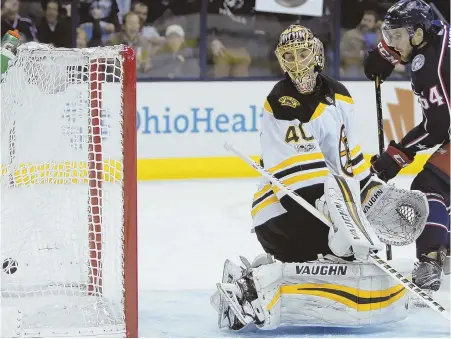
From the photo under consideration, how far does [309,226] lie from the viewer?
3.66m

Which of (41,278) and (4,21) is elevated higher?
(4,21)

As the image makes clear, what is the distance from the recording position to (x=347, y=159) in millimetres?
3732

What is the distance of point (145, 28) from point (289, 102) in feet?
12.1

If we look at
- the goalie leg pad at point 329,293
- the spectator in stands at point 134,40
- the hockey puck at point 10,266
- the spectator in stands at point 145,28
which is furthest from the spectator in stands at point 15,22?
the goalie leg pad at point 329,293

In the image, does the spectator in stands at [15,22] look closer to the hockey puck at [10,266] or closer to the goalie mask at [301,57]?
the hockey puck at [10,266]

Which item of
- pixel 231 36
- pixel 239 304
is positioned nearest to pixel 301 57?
pixel 239 304

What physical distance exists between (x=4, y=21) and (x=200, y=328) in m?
3.65

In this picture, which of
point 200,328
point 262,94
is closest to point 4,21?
point 262,94

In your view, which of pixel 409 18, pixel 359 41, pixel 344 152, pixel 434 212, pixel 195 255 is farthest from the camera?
pixel 359 41

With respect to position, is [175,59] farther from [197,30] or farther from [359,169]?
[359,169]

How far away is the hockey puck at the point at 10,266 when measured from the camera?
12.2 ft

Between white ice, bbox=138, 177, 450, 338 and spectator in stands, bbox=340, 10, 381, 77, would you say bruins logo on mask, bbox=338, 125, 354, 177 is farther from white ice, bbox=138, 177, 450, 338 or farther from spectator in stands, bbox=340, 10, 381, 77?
spectator in stands, bbox=340, 10, 381, 77

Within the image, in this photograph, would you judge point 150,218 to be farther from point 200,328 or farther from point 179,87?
point 200,328

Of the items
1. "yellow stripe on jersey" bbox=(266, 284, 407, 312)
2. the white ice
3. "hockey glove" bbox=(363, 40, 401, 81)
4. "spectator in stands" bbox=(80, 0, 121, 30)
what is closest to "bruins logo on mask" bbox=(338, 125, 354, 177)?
"yellow stripe on jersey" bbox=(266, 284, 407, 312)
